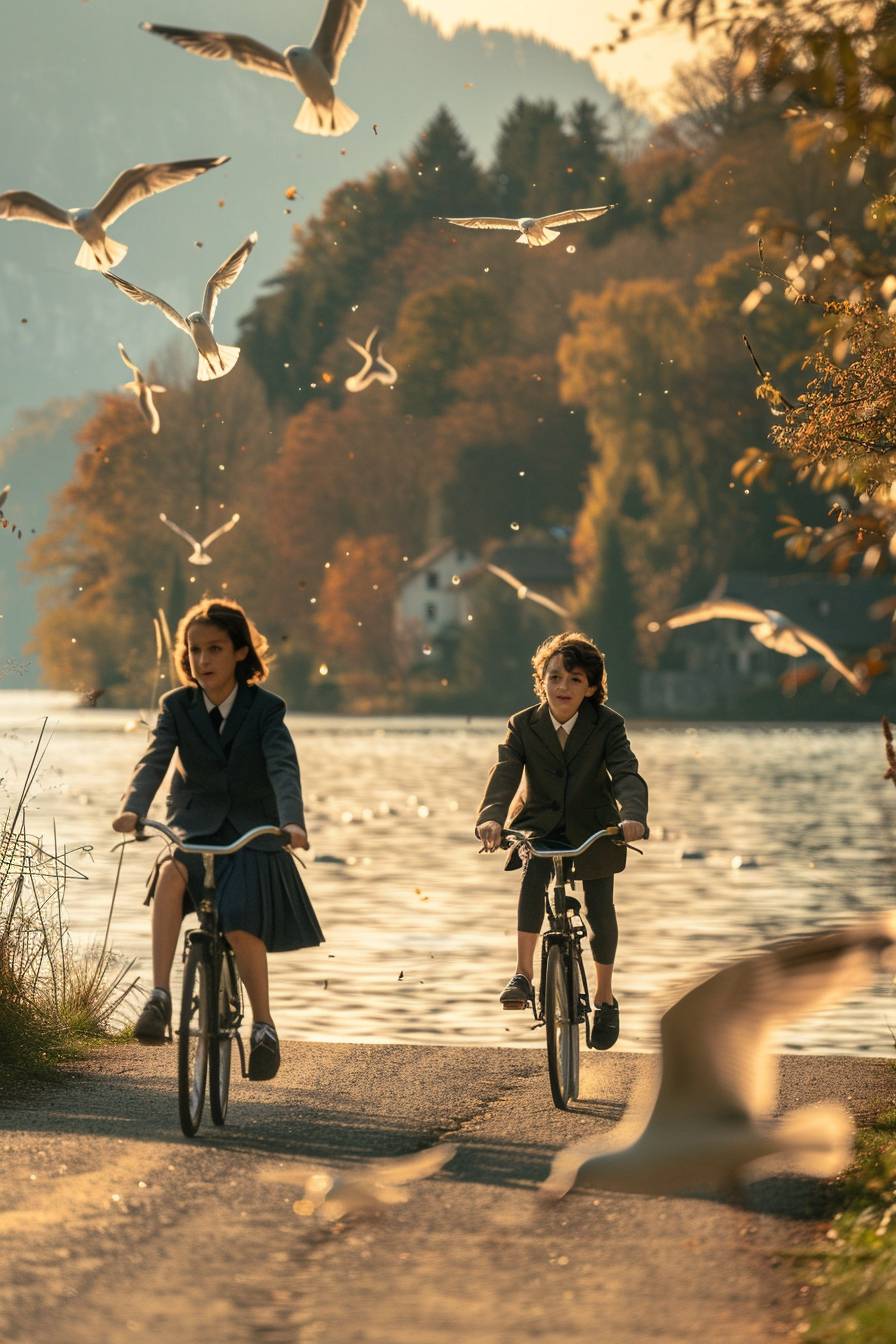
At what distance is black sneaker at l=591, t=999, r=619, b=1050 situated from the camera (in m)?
9.73

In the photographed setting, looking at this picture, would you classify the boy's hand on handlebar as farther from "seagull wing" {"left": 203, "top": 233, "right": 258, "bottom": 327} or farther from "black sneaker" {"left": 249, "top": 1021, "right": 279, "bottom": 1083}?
"seagull wing" {"left": 203, "top": 233, "right": 258, "bottom": 327}

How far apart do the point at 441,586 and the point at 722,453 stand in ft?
93.6

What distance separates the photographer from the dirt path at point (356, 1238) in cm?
591

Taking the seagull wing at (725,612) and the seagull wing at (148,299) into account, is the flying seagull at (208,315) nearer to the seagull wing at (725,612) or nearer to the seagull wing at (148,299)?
the seagull wing at (148,299)

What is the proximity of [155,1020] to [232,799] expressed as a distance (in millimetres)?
842

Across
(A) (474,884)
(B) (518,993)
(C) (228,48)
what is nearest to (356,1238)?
(B) (518,993)

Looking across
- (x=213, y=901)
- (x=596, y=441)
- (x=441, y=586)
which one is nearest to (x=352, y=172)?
(x=441, y=586)

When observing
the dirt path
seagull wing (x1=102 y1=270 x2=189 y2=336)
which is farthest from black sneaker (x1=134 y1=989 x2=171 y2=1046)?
seagull wing (x1=102 y1=270 x2=189 y2=336)

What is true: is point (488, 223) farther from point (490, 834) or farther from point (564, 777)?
point (490, 834)

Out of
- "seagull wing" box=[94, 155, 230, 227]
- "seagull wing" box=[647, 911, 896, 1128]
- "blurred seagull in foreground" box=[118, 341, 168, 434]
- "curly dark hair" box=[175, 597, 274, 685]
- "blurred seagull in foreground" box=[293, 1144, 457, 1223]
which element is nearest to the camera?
"seagull wing" box=[647, 911, 896, 1128]

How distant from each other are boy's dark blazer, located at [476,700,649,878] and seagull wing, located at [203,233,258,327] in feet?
19.6

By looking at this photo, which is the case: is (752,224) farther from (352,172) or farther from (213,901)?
(352,172)

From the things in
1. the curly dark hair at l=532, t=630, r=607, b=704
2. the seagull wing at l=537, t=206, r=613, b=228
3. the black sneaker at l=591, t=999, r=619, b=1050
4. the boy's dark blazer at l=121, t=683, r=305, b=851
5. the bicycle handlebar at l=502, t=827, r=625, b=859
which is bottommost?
the black sneaker at l=591, t=999, r=619, b=1050

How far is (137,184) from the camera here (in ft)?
44.1
